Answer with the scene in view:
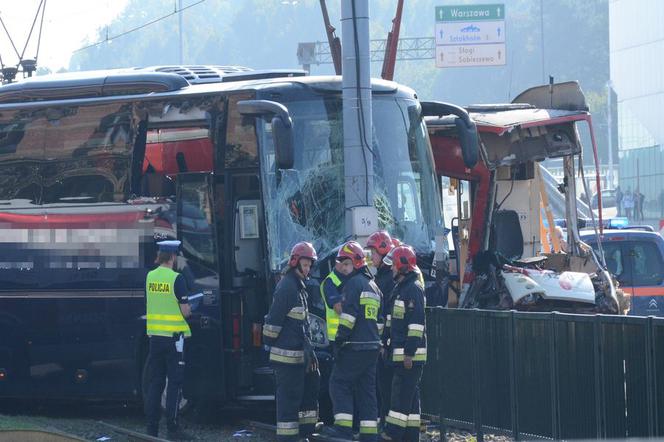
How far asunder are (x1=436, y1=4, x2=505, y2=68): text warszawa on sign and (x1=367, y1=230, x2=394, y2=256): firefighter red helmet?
40.7m

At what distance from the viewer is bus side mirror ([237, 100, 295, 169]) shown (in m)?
11.9

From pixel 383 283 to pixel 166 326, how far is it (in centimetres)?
227

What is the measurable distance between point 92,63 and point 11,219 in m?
134

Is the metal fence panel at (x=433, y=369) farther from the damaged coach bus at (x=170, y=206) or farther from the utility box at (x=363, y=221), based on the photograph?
the utility box at (x=363, y=221)

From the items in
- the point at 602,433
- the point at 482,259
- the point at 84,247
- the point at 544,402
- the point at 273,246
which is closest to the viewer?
the point at 602,433

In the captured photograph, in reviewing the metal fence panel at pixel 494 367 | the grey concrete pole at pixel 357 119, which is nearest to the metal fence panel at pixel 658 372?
the metal fence panel at pixel 494 367

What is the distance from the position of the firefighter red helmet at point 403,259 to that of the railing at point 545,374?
0.97 m

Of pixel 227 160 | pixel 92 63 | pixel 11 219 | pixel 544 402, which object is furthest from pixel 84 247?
pixel 92 63

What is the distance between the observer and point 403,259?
1130 centimetres

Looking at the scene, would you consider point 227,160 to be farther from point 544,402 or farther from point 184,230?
point 544,402

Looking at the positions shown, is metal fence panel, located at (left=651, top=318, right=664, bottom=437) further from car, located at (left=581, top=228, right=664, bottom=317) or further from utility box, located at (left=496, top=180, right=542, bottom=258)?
car, located at (left=581, top=228, right=664, bottom=317)

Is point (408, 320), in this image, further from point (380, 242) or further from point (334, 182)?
point (334, 182)

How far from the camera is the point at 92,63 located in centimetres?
14400

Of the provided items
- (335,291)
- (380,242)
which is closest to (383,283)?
→ (380,242)
